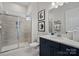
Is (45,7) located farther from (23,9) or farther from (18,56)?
(18,56)

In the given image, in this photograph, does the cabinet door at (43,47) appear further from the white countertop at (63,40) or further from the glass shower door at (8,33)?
the glass shower door at (8,33)

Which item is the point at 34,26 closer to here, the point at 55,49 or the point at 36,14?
the point at 36,14

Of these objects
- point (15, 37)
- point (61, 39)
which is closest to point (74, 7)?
point (61, 39)

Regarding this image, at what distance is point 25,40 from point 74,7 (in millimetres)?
1108

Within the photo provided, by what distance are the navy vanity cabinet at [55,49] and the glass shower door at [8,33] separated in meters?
0.53

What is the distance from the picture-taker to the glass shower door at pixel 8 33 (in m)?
1.67

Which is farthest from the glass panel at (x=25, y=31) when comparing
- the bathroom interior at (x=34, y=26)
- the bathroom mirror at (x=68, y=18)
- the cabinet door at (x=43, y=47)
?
the bathroom mirror at (x=68, y=18)

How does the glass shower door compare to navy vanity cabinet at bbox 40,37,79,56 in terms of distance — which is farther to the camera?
the glass shower door

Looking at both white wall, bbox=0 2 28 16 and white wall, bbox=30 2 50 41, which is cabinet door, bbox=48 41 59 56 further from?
white wall, bbox=0 2 28 16

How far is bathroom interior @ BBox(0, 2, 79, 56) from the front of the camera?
1.64m

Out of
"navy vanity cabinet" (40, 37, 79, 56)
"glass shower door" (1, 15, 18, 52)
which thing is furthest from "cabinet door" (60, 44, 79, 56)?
"glass shower door" (1, 15, 18, 52)

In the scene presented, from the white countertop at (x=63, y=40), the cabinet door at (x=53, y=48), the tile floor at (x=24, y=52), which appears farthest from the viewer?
the tile floor at (x=24, y=52)

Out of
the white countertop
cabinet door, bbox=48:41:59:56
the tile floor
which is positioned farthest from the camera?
the tile floor

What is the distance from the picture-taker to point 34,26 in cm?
170
